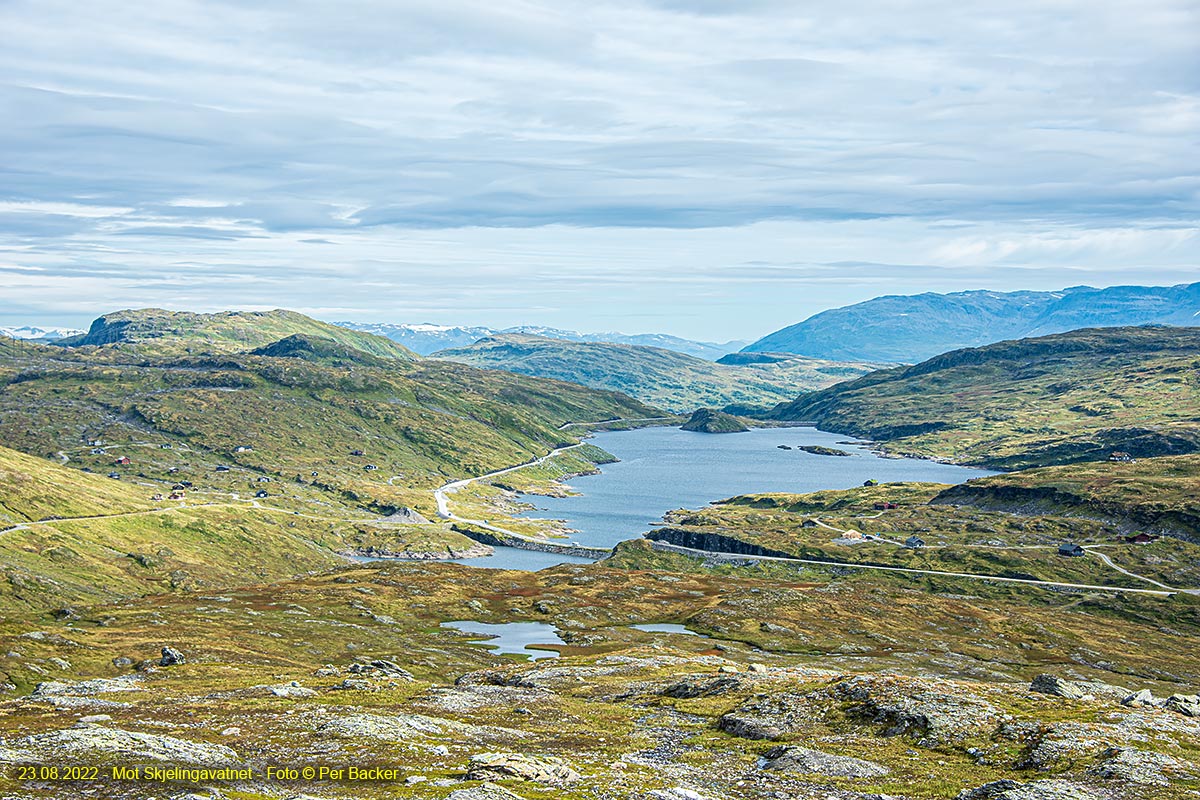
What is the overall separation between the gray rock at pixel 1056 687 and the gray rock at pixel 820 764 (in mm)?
37608

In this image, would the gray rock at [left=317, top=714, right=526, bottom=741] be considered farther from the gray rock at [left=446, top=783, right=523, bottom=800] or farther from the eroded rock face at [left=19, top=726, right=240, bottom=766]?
the gray rock at [left=446, top=783, right=523, bottom=800]

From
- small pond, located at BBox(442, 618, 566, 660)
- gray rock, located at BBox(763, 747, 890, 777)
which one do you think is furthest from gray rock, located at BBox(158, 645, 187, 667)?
gray rock, located at BBox(763, 747, 890, 777)

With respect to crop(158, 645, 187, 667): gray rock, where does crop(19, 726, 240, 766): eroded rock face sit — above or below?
above

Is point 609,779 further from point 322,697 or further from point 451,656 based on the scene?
point 451,656

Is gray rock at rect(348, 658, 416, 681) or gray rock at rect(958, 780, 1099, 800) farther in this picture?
gray rock at rect(348, 658, 416, 681)

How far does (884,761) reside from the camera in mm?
61156

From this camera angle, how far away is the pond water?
14238 cm

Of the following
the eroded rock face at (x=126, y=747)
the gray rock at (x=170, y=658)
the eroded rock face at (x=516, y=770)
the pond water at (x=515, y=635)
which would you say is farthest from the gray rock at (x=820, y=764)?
the gray rock at (x=170, y=658)

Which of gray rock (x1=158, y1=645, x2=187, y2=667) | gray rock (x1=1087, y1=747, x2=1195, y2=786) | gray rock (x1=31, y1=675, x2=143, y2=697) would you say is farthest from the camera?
gray rock (x1=158, y1=645, x2=187, y2=667)

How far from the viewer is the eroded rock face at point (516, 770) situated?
52000 millimetres

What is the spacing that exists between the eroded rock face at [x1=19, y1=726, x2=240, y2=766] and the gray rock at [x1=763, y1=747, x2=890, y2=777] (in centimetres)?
3792

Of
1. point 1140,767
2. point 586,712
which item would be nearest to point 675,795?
point 1140,767

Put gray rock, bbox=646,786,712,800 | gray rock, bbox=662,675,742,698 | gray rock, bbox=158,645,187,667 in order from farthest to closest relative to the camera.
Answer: gray rock, bbox=158,645,187,667, gray rock, bbox=662,675,742,698, gray rock, bbox=646,786,712,800

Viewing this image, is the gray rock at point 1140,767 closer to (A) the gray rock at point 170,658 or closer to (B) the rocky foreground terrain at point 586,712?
(B) the rocky foreground terrain at point 586,712
